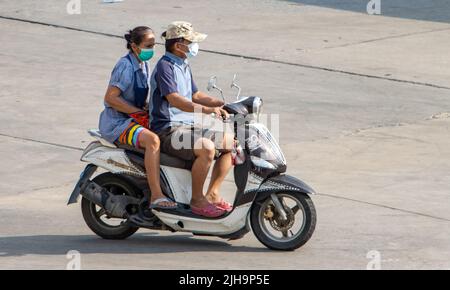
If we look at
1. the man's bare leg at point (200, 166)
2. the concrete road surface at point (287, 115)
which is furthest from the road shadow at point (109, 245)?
the man's bare leg at point (200, 166)

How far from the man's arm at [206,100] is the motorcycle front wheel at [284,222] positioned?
84 centimetres

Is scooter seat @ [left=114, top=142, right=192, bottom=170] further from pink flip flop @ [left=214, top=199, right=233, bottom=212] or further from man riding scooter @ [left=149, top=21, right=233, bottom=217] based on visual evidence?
pink flip flop @ [left=214, top=199, right=233, bottom=212]

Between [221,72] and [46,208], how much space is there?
5830 millimetres

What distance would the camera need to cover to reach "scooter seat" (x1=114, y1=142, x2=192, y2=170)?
32.1 feet

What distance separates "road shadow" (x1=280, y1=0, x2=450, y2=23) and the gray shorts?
1139cm

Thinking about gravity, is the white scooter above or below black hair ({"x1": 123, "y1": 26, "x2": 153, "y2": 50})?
below

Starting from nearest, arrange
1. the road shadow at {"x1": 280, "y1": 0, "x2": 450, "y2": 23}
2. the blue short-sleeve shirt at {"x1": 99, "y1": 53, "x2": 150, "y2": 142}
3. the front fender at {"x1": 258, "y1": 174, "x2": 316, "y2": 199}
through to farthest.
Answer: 1. the front fender at {"x1": 258, "y1": 174, "x2": 316, "y2": 199}
2. the blue short-sleeve shirt at {"x1": 99, "y1": 53, "x2": 150, "y2": 142}
3. the road shadow at {"x1": 280, "y1": 0, "x2": 450, "y2": 23}

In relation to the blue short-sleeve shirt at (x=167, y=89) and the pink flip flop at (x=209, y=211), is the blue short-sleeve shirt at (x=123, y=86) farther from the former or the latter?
the pink flip flop at (x=209, y=211)

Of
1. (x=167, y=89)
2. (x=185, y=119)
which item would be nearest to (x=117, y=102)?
(x=167, y=89)

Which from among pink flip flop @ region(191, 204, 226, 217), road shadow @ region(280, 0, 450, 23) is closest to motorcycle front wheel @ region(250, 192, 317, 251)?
pink flip flop @ region(191, 204, 226, 217)

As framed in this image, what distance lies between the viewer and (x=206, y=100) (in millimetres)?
9891

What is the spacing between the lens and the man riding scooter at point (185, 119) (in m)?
9.59
